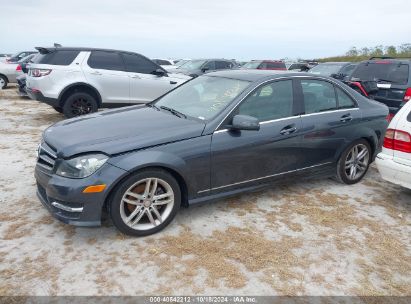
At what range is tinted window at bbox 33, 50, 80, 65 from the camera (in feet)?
26.6

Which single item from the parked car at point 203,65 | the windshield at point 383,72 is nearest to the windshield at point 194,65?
the parked car at point 203,65

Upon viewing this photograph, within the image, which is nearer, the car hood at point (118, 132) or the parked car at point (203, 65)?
the car hood at point (118, 132)

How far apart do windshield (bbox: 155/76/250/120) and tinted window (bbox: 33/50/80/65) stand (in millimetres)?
4510

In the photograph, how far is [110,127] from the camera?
366 cm

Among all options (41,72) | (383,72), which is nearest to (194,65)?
(41,72)

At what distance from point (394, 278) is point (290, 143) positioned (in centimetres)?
178

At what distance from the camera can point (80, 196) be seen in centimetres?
310

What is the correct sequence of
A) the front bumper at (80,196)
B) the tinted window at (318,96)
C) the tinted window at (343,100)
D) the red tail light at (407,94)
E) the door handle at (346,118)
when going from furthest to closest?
the red tail light at (407,94)
the tinted window at (343,100)
the door handle at (346,118)
the tinted window at (318,96)
the front bumper at (80,196)

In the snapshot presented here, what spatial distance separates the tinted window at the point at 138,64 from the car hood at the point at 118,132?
16.8 ft

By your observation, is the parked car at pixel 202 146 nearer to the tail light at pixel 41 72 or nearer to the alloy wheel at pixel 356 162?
the alloy wheel at pixel 356 162

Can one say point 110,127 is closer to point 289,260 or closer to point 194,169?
point 194,169

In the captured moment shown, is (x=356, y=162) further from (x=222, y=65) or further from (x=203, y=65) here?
(x=222, y=65)

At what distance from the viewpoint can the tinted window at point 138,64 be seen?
29.3 feet

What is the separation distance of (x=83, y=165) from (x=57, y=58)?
5941 millimetres
